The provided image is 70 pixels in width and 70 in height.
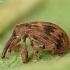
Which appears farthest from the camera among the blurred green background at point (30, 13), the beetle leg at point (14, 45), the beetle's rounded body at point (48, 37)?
the blurred green background at point (30, 13)

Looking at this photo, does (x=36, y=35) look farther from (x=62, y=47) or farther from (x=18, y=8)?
(x=18, y=8)

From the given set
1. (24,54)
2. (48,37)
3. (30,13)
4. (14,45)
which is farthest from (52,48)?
(30,13)

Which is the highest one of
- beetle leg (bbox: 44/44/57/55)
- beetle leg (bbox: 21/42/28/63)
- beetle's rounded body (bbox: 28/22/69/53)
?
beetle's rounded body (bbox: 28/22/69/53)

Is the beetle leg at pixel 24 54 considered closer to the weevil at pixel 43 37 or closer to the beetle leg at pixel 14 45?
the weevil at pixel 43 37

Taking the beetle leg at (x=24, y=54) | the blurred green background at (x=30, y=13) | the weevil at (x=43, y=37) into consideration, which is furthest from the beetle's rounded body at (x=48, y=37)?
the blurred green background at (x=30, y=13)

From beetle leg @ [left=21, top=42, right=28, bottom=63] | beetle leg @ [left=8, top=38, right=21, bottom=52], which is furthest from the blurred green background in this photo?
beetle leg @ [left=21, top=42, right=28, bottom=63]

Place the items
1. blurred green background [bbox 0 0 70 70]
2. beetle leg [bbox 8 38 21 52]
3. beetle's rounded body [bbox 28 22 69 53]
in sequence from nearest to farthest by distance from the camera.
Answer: beetle's rounded body [bbox 28 22 69 53]
beetle leg [bbox 8 38 21 52]
blurred green background [bbox 0 0 70 70]

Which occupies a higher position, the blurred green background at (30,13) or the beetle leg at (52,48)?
the blurred green background at (30,13)

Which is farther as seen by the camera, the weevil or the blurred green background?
the blurred green background

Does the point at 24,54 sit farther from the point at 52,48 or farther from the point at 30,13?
the point at 30,13

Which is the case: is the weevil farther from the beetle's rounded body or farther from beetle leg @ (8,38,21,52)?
beetle leg @ (8,38,21,52)

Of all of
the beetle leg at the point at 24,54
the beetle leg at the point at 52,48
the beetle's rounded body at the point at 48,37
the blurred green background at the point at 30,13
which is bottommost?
the beetle leg at the point at 24,54
